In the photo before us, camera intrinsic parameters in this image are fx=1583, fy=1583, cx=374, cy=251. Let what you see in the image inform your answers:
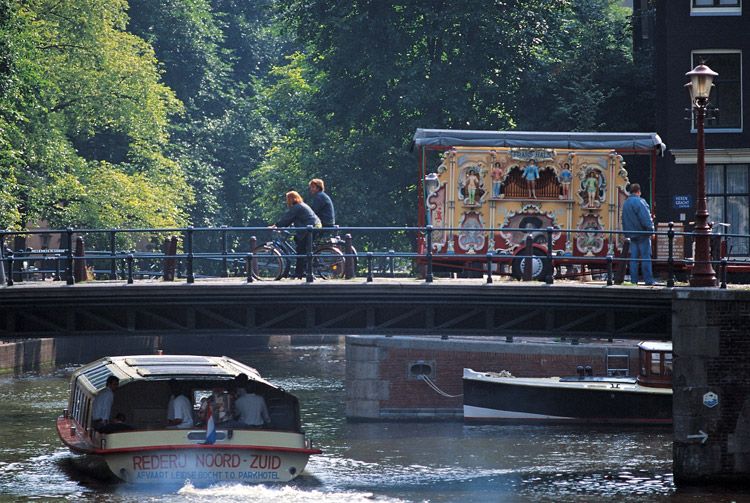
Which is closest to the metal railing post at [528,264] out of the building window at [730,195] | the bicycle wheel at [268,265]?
the bicycle wheel at [268,265]

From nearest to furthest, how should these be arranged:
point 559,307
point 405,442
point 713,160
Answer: point 559,307
point 405,442
point 713,160

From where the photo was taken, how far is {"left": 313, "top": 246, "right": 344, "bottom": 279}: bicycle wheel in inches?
1222

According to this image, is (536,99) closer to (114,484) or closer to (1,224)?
(1,224)

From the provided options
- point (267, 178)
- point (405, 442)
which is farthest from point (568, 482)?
point (267, 178)

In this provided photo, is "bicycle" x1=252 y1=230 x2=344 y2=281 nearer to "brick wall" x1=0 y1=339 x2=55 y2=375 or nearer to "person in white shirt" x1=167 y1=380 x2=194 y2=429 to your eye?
"person in white shirt" x1=167 y1=380 x2=194 y2=429

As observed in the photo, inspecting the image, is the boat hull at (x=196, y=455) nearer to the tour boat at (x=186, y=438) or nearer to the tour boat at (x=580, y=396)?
the tour boat at (x=186, y=438)

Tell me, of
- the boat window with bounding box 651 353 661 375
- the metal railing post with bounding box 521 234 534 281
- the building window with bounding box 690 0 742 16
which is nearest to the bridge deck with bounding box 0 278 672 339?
the metal railing post with bounding box 521 234 534 281

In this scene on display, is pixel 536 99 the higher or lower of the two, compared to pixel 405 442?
higher

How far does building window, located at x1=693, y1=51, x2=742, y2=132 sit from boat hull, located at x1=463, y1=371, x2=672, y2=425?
10.7 metres

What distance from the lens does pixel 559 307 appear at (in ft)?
96.0

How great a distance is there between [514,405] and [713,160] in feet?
36.1

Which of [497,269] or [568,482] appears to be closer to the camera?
[568,482]

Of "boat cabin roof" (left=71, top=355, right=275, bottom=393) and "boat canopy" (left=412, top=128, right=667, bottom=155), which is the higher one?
"boat canopy" (left=412, top=128, right=667, bottom=155)

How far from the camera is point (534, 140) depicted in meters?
39.6
